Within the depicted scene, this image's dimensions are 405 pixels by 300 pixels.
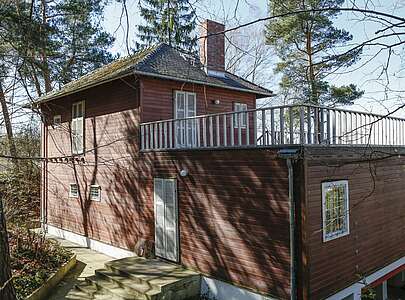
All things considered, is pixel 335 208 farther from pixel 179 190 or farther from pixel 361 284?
pixel 179 190

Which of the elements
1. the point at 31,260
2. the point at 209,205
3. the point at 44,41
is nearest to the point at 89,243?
the point at 31,260

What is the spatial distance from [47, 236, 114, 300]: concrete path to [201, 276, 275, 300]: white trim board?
3.26 meters

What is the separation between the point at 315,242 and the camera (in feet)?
21.8

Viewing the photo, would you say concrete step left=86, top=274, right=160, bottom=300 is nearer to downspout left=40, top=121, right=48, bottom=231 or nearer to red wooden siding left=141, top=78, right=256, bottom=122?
red wooden siding left=141, top=78, right=256, bottom=122

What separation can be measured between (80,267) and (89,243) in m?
1.91

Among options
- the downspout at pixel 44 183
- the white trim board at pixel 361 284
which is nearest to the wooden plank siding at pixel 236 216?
the white trim board at pixel 361 284

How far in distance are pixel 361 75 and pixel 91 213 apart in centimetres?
1063

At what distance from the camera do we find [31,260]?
30.8ft

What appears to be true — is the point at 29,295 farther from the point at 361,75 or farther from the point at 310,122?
the point at 361,75

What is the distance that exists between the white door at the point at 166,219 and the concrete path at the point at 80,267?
2.11 metres

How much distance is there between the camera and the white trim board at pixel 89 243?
1084 centimetres

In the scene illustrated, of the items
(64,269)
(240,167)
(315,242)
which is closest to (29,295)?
(64,269)

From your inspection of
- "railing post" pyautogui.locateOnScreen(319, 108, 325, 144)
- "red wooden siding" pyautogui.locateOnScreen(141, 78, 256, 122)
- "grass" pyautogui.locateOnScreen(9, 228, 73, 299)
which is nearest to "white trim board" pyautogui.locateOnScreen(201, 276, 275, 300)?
"railing post" pyautogui.locateOnScreen(319, 108, 325, 144)

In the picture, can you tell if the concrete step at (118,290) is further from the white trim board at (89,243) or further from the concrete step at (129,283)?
the white trim board at (89,243)
